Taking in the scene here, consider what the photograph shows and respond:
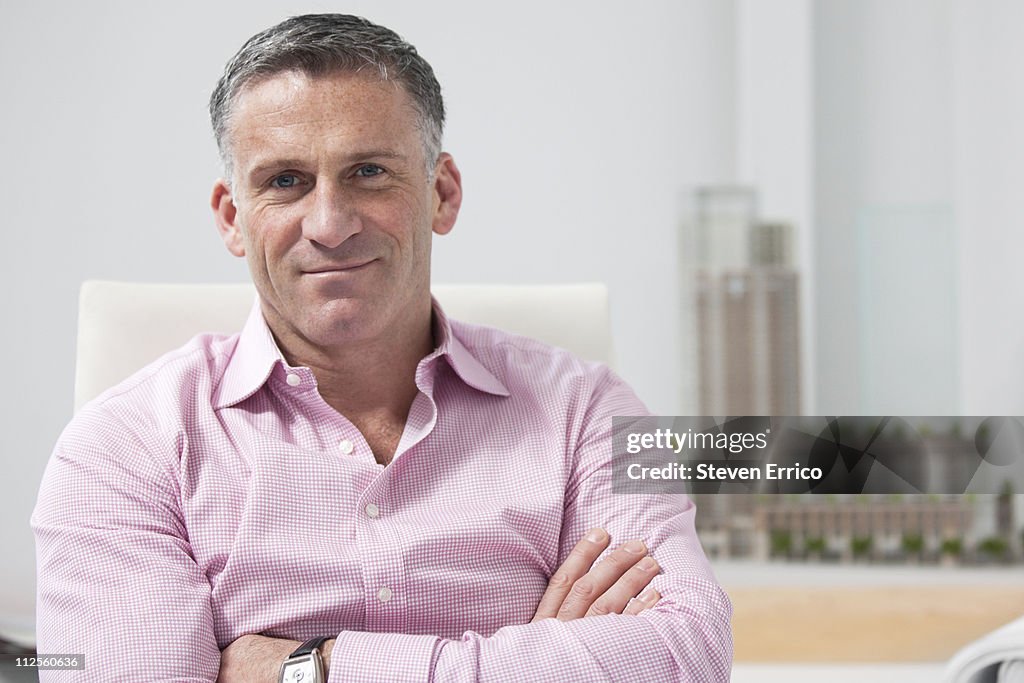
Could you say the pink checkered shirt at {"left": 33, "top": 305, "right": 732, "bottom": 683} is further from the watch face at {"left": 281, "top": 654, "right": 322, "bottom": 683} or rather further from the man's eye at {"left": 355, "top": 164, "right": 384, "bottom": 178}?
the man's eye at {"left": 355, "top": 164, "right": 384, "bottom": 178}

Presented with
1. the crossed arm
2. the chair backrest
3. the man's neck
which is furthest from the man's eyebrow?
the crossed arm

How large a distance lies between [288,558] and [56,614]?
0.86 feet

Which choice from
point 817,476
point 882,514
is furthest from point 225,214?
point 882,514

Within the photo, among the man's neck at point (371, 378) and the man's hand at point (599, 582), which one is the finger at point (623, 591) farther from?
the man's neck at point (371, 378)

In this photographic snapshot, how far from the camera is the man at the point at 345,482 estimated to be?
1.13 metres

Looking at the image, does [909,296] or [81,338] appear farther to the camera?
[909,296]

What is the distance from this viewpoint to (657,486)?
4.40 ft

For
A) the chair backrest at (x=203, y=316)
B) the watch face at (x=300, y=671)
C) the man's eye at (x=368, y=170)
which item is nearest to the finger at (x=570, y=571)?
the watch face at (x=300, y=671)

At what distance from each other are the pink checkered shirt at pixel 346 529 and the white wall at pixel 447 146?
2242 millimetres

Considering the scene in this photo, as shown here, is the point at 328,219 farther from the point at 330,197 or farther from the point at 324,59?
the point at 324,59

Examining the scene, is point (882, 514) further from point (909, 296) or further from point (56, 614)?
point (56, 614)

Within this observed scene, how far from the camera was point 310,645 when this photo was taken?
1134mm

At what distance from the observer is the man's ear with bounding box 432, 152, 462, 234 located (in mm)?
1483

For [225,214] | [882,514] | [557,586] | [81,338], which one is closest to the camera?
[557,586]
